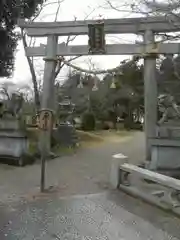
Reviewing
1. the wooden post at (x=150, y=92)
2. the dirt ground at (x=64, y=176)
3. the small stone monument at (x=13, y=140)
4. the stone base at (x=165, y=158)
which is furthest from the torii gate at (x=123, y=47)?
the small stone monument at (x=13, y=140)

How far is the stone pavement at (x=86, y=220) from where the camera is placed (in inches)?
250

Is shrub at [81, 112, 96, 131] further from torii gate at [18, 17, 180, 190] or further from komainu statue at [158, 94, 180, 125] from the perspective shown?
komainu statue at [158, 94, 180, 125]

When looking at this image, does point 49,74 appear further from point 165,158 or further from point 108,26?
point 165,158

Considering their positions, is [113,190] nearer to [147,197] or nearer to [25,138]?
[147,197]

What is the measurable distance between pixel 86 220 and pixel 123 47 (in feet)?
28.1

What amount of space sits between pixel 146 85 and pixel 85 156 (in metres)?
4.45

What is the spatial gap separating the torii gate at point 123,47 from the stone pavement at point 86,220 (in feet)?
14.6

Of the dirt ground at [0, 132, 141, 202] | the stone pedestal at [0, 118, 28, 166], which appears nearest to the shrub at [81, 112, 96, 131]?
the dirt ground at [0, 132, 141, 202]

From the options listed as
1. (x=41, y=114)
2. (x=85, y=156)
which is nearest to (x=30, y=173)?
(x=41, y=114)

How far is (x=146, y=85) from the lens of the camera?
46.4ft

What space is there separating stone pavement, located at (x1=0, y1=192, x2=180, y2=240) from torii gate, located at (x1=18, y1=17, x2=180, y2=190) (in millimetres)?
4439

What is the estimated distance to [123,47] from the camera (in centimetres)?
1449

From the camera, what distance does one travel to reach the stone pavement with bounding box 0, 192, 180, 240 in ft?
20.8

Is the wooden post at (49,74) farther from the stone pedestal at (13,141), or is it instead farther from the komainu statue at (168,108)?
the komainu statue at (168,108)
